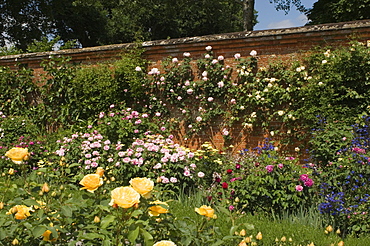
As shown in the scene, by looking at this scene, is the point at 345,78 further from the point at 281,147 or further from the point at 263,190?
the point at 263,190

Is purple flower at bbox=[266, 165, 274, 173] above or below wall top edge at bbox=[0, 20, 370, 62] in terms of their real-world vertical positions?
below

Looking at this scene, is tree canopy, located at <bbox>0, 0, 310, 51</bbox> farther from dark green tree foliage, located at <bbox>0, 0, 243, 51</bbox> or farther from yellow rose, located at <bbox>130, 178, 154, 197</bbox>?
yellow rose, located at <bbox>130, 178, 154, 197</bbox>

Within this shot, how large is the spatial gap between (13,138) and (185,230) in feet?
19.1

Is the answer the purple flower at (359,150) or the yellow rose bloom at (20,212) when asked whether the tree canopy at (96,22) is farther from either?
the yellow rose bloom at (20,212)

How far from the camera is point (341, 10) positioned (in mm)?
11211

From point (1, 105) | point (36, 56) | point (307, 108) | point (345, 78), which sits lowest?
point (307, 108)

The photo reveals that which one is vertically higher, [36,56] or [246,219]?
[36,56]

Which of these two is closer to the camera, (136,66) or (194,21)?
(136,66)

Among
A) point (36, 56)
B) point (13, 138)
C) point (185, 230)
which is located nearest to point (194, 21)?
point (36, 56)

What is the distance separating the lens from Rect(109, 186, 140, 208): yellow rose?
4.58 feet

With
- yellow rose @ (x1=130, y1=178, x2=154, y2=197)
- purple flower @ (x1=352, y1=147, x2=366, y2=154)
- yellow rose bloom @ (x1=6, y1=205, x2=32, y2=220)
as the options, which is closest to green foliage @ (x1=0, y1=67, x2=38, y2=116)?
yellow rose bloom @ (x1=6, y1=205, x2=32, y2=220)

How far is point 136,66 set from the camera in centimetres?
648

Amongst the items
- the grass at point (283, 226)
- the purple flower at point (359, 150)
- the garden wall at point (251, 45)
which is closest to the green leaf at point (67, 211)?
the grass at point (283, 226)

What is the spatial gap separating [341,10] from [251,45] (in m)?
7.29
